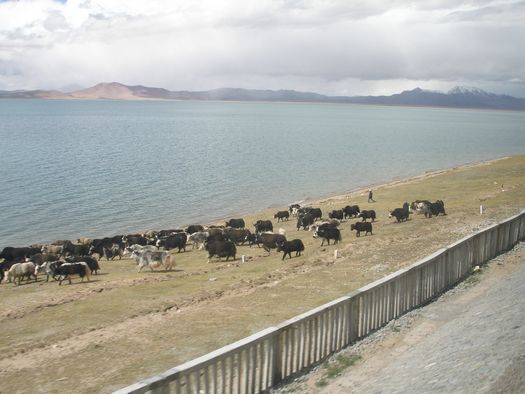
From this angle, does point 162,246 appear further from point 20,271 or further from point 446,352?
point 446,352

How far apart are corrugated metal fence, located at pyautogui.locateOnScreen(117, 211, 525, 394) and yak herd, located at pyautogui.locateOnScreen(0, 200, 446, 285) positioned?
12559mm

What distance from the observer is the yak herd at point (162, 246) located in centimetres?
2552

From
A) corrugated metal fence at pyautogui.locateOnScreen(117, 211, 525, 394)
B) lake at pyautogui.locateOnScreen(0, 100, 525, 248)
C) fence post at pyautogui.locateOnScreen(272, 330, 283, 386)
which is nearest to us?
corrugated metal fence at pyautogui.locateOnScreen(117, 211, 525, 394)

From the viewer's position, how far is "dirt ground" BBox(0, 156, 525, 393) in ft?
41.0

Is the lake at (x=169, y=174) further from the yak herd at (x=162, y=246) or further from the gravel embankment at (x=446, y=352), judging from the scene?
the gravel embankment at (x=446, y=352)

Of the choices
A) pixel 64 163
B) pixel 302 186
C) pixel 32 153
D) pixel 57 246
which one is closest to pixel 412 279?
pixel 57 246

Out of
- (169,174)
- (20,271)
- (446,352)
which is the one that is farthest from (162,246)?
(169,174)

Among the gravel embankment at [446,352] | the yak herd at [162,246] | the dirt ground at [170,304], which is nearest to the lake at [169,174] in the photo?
the yak herd at [162,246]

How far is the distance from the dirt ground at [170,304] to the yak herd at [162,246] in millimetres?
696

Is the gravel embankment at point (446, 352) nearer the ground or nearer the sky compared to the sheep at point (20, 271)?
nearer the sky

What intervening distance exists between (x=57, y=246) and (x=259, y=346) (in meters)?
26.6

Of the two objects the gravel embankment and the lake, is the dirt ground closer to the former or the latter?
the gravel embankment

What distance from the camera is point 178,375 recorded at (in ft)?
24.7

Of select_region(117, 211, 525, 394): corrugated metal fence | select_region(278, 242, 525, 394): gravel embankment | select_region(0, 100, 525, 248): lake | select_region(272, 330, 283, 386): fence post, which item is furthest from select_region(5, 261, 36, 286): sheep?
select_region(272, 330, 283, 386): fence post
